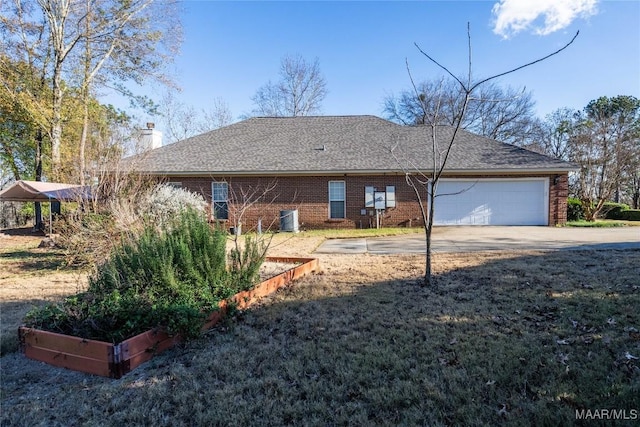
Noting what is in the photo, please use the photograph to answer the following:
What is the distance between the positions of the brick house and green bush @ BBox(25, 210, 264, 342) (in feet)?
31.4

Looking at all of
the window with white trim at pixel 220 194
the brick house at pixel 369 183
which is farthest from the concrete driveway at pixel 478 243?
the window with white trim at pixel 220 194

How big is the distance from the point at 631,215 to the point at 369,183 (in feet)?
50.2

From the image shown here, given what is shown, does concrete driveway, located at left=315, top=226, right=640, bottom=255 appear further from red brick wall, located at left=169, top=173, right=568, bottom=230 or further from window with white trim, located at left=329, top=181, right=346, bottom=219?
window with white trim, located at left=329, top=181, right=346, bottom=219

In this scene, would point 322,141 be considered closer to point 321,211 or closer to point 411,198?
point 321,211

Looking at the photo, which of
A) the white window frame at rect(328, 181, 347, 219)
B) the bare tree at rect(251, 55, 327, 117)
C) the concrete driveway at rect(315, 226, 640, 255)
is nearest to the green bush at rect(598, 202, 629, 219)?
the concrete driveway at rect(315, 226, 640, 255)

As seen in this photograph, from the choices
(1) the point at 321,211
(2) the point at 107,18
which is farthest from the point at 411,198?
(2) the point at 107,18

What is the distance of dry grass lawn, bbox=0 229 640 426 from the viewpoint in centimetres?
238

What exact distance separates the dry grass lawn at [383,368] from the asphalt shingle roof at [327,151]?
31.2ft

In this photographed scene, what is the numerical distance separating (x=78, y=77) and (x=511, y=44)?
21054 millimetres

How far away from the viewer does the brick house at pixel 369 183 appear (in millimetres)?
14617

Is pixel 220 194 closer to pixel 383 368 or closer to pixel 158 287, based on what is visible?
pixel 158 287

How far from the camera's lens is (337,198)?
15.3 m

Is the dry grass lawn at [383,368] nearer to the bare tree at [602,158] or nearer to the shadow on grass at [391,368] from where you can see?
the shadow on grass at [391,368]

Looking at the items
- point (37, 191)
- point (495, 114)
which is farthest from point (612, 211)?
Answer: point (37, 191)
